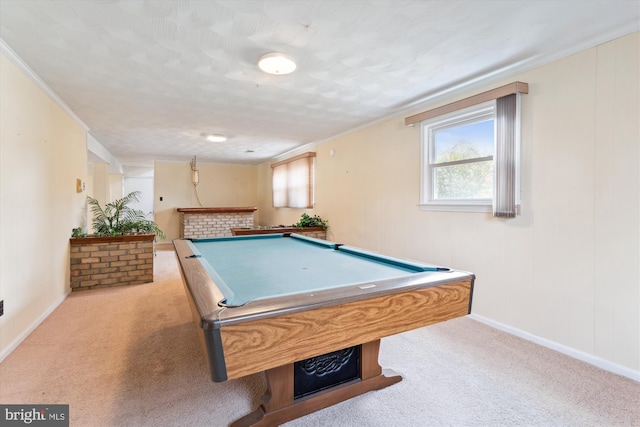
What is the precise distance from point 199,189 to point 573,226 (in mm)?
7806

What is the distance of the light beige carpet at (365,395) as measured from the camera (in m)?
1.53

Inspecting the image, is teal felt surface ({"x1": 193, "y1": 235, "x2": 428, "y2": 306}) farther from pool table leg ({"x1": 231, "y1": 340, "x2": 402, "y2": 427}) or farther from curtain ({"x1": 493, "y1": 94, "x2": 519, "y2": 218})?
curtain ({"x1": 493, "y1": 94, "x2": 519, "y2": 218})

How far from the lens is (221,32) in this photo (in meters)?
1.91

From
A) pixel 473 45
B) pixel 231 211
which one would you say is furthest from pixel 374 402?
pixel 231 211

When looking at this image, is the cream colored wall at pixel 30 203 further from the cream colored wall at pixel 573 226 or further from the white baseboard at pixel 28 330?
the cream colored wall at pixel 573 226

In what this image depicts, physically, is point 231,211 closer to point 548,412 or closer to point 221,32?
point 221,32

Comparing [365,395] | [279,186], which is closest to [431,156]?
[365,395]

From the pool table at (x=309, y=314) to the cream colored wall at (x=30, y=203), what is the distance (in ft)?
4.27

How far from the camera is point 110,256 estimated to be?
390 cm

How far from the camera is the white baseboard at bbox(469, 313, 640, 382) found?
189 centimetres

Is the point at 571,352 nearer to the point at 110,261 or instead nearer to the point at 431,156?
the point at 431,156

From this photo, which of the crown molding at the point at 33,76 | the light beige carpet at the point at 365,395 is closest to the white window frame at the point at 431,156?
the light beige carpet at the point at 365,395

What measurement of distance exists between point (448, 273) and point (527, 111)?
1.70 m

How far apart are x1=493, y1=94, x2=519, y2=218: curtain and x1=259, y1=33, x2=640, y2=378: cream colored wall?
0.28 ft
